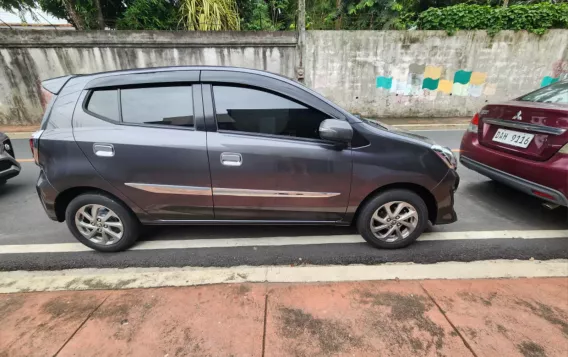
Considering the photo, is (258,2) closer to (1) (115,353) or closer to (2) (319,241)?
(2) (319,241)

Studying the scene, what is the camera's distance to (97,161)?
2.46m

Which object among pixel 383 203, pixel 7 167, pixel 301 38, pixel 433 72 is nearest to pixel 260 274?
pixel 383 203

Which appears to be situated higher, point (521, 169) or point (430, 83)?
point (430, 83)

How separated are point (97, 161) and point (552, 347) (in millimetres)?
3543

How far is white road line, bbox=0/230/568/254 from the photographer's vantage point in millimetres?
2836

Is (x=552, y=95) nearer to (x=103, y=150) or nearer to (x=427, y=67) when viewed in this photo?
(x=103, y=150)

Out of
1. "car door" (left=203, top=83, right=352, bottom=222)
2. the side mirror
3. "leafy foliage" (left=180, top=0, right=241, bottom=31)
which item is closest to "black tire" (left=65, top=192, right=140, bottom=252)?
"car door" (left=203, top=83, right=352, bottom=222)

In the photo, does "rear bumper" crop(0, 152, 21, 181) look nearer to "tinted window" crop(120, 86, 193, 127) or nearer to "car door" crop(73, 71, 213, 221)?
"car door" crop(73, 71, 213, 221)

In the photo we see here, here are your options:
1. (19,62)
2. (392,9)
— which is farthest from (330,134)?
(19,62)

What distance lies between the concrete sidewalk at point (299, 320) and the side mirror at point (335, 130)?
120cm

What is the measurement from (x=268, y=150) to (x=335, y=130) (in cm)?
58

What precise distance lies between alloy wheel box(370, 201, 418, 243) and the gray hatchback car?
0.10 feet

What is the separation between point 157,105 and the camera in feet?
8.13

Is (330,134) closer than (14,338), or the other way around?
(14,338)
